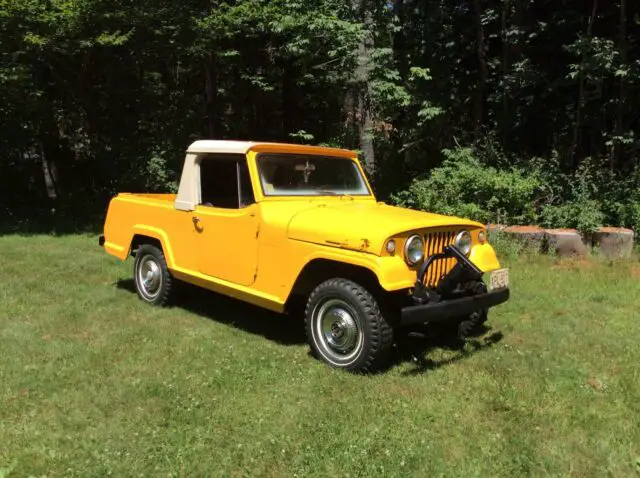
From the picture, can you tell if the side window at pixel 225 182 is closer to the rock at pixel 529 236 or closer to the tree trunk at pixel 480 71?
the rock at pixel 529 236

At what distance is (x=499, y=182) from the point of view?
29.0 feet

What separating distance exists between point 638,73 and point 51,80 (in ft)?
41.6

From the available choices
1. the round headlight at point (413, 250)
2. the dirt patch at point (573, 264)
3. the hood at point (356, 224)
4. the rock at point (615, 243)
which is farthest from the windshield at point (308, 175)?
the rock at point (615, 243)

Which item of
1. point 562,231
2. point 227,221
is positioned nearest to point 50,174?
point 227,221

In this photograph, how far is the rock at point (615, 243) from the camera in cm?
772

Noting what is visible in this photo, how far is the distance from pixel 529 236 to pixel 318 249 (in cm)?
473

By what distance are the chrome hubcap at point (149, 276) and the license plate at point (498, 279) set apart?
11.5ft

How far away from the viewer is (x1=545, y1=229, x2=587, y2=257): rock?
25.8 feet

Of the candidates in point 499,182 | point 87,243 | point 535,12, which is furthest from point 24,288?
point 535,12

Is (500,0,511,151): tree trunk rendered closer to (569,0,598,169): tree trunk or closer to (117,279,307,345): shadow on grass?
(569,0,598,169): tree trunk

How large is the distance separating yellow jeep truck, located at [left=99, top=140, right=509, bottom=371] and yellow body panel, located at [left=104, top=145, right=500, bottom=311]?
0.03ft

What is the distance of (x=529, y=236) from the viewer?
807cm

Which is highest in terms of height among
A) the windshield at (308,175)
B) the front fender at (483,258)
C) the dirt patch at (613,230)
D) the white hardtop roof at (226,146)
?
the white hardtop roof at (226,146)

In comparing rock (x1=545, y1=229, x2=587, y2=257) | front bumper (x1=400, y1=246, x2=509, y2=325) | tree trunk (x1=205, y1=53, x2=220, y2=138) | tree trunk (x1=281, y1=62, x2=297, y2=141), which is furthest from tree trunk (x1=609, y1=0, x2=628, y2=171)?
tree trunk (x1=205, y1=53, x2=220, y2=138)
